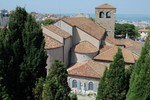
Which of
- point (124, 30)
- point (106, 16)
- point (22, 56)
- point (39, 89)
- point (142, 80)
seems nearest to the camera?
point (142, 80)

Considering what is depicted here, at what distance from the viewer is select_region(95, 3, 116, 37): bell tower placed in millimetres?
48647

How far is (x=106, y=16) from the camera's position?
49.7 meters

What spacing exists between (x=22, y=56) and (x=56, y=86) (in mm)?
7020

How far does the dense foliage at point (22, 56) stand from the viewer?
74.0ft

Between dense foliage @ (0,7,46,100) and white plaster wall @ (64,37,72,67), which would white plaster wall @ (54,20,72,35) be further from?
dense foliage @ (0,7,46,100)

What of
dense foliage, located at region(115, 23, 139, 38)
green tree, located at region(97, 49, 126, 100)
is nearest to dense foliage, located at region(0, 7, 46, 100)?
green tree, located at region(97, 49, 126, 100)

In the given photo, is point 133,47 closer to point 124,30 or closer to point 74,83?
point 74,83

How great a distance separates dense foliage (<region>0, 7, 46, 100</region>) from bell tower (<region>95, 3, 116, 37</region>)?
88.8ft

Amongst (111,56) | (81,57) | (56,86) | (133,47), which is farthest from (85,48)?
(56,86)

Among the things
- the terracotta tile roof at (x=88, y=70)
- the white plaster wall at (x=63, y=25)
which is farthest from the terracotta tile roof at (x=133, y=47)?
the white plaster wall at (x=63, y=25)

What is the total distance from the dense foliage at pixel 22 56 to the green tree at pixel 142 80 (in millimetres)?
7728

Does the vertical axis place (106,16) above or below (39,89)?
above

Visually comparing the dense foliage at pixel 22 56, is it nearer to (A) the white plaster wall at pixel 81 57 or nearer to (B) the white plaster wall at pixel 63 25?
(A) the white plaster wall at pixel 81 57

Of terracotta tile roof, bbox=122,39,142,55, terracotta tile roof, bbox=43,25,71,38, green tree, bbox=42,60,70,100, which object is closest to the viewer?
green tree, bbox=42,60,70,100
